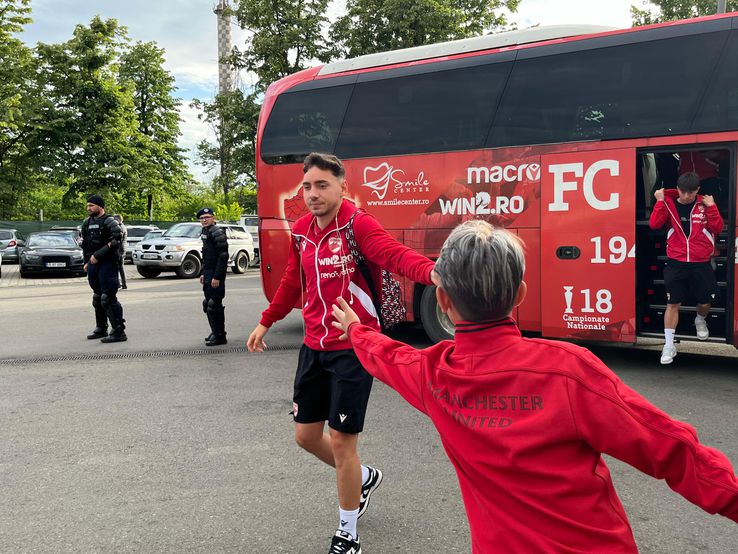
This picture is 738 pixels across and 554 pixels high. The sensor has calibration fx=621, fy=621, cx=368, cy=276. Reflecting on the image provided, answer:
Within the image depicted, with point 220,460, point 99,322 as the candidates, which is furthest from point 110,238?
point 220,460

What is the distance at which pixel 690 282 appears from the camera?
649cm

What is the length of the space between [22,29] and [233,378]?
112ft

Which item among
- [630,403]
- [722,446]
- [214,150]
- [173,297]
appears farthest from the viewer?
[214,150]

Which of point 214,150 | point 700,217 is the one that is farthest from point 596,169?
point 214,150

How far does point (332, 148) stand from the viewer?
27.5ft

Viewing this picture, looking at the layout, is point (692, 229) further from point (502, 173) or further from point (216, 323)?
point (216, 323)

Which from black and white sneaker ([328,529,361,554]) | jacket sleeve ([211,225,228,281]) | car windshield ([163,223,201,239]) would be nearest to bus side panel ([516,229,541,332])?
jacket sleeve ([211,225,228,281])

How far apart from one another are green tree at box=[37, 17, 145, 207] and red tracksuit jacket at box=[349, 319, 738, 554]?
35955 mm

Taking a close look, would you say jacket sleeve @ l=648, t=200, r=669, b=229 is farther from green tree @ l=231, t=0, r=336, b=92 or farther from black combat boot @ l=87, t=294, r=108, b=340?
green tree @ l=231, t=0, r=336, b=92

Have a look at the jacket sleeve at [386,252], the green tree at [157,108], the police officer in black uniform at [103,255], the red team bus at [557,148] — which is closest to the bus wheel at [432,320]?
the red team bus at [557,148]

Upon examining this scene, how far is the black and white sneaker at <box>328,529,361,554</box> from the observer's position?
281 cm

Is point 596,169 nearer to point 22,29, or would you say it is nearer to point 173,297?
point 173,297

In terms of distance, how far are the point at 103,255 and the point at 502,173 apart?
5340 millimetres

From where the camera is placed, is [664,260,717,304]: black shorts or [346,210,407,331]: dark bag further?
[664,260,717,304]: black shorts
